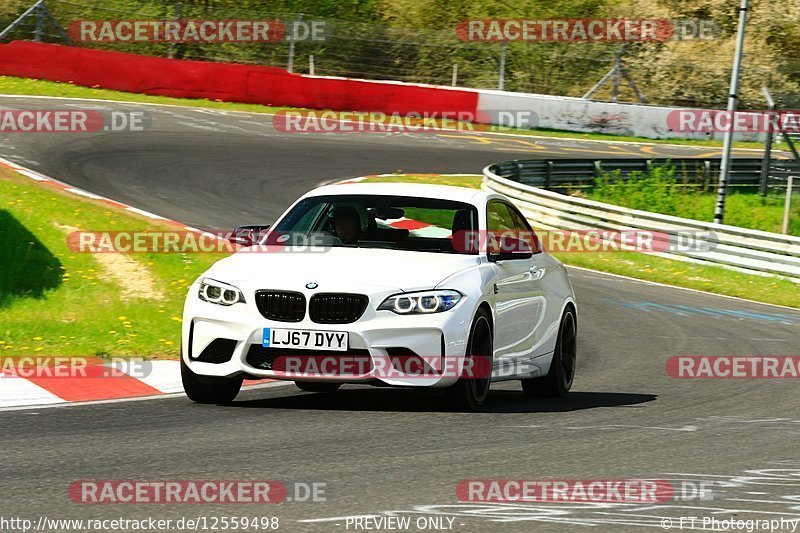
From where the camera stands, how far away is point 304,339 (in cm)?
863

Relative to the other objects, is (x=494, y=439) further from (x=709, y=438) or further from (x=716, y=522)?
(x=716, y=522)

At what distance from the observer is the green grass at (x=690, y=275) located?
21750 mm

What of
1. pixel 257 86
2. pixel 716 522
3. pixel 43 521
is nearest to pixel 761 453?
pixel 716 522

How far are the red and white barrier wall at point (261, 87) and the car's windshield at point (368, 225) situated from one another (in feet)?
79.8

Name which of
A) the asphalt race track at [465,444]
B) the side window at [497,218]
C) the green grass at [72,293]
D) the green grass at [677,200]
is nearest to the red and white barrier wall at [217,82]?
the green grass at [677,200]

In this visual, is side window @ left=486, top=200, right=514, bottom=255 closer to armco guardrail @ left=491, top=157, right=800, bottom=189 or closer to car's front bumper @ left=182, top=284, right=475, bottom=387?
car's front bumper @ left=182, top=284, right=475, bottom=387

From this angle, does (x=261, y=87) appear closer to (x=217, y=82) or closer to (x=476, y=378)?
(x=217, y=82)

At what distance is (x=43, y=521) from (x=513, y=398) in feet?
18.0

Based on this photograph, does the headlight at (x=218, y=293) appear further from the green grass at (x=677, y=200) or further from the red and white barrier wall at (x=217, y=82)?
the red and white barrier wall at (x=217, y=82)

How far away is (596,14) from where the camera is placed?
4778 centimetres

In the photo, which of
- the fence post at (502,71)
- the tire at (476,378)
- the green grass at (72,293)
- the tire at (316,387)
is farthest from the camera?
the fence post at (502,71)

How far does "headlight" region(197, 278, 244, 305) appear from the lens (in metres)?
8.84

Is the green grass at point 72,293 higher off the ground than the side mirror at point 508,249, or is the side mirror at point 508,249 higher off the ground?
the side mirror at point 508,249

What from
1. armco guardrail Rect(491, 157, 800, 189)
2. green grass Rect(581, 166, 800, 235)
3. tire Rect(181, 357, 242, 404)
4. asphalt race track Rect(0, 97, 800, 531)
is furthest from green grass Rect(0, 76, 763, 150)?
tire Rect(181, 357, 242, 404)
